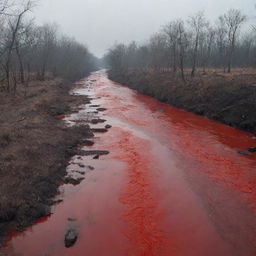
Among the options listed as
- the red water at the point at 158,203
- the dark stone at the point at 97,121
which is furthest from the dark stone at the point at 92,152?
the dark stone at the point at 97,121

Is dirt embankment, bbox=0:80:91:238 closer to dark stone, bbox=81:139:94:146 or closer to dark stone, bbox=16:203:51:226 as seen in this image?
dark stone, bbox=16:203:51:226

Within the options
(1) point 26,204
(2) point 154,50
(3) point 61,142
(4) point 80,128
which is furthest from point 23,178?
(2) point 154,50

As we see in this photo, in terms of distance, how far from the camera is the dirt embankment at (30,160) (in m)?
10.9

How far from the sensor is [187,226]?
10.5 m

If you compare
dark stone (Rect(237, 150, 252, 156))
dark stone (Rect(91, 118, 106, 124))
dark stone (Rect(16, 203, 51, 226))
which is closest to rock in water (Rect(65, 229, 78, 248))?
dark stone (Rect(16, 203, 51, 226))

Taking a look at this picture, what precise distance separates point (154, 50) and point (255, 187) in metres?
54.8

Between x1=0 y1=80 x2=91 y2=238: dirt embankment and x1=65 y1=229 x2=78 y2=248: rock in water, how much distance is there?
174 centimetres

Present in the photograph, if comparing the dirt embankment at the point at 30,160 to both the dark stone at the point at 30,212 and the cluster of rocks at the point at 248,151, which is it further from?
the cluster of rocks at the point at 248,151

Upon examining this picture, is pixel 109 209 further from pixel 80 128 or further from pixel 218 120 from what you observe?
pixel 218 120

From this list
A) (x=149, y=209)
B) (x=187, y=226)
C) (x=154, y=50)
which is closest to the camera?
(x=187, y=226)

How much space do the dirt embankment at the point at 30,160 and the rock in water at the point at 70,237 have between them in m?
1.74

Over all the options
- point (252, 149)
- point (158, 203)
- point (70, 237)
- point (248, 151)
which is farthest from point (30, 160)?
point (252, 149)

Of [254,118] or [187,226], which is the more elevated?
[254,118]

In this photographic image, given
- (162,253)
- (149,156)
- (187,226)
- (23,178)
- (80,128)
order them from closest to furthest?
(162,253), (187,226), (23,178), (149,156), (80,128)
